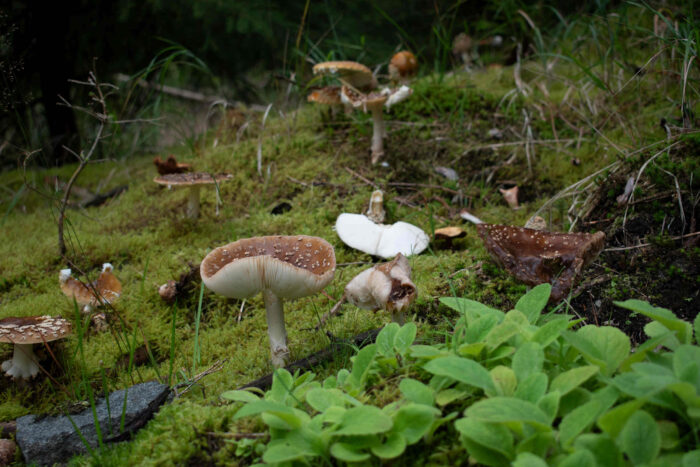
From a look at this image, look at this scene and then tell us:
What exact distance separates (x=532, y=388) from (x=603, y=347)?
1.00 feet

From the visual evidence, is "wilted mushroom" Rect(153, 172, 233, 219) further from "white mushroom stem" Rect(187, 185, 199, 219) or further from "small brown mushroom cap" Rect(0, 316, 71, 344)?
"small brown mushroom cap" Rect(0, 316, 71, 344)

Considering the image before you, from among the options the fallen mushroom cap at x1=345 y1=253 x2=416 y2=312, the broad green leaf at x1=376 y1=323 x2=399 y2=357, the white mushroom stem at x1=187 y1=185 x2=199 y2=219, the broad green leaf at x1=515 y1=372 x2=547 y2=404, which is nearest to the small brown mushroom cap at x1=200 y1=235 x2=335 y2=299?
the fallen mushroom cap at x1=345 y1=253 x2=416 y2=312

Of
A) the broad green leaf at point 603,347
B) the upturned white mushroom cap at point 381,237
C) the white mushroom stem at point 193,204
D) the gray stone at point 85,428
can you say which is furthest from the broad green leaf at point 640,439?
the white mushroom stem at point 193,204

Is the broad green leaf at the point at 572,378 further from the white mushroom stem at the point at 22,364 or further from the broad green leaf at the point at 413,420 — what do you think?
the white mushroom stem at the point at 22,364

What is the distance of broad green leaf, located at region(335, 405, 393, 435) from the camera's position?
1313mm

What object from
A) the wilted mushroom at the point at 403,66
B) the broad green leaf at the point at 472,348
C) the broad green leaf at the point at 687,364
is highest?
the wilted mushroom at the point at 403,66

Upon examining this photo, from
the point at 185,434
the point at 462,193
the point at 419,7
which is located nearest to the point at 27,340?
the point at 185,434

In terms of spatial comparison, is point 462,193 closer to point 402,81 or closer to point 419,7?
point 402,81

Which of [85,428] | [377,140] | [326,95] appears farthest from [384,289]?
[326,95]

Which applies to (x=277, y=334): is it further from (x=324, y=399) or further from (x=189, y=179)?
(x=189, y=179)

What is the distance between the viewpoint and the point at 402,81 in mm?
5133

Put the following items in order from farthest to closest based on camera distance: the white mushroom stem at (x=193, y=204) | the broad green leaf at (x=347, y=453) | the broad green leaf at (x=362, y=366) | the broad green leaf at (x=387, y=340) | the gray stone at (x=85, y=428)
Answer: the white mushroom stem at (x=193, y=204) → the gray stone at (x=85, y=428) → the broad green leaf at (x=387, y=340) → the broad green leaf at (x=362, y=366) → the broad green leaf at (x=347, y=453)

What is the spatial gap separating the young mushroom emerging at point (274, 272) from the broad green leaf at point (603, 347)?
1089 millimetres

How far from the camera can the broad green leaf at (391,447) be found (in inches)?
52.7
